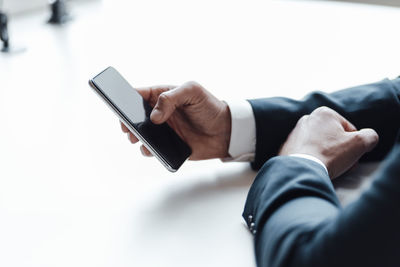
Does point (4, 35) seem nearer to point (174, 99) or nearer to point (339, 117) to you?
point (174, 99)

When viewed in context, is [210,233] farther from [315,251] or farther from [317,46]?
[317,46]

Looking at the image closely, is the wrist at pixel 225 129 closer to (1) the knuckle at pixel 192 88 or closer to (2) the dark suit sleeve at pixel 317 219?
(1) the knuckle at pixel 192 88

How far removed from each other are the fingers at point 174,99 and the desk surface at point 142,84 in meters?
0.10

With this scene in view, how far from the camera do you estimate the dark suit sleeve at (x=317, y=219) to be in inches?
18.1

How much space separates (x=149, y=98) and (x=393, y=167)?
52 cm

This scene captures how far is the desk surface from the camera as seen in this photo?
70 centimetres

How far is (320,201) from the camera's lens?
2.00ft

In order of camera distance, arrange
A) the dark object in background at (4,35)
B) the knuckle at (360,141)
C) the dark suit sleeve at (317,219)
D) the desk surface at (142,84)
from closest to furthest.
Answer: the dark suit sleeve at (317,219), the desk surface at (142,84), the knuckle at (360,141), the dark object in background at (4,35)

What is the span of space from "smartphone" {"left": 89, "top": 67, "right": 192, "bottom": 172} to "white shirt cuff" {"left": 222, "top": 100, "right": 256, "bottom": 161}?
0.24 ft

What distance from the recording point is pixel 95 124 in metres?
1.03

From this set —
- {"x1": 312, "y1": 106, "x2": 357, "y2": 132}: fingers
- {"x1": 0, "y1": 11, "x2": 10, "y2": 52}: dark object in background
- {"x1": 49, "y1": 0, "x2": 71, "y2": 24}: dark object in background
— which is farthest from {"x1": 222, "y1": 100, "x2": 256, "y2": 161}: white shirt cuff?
{"x1": 49, "y1": 0, "x2": 71, "y2": 24}: dark object in background

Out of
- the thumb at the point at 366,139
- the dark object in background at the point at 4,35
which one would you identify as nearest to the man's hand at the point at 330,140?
the thumb at the point at 366,139

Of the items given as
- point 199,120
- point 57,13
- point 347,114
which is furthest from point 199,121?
point 57,13

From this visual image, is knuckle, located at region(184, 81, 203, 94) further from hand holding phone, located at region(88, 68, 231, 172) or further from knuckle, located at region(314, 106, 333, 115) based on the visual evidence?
knuckle, located at region(314, 106, 333, 115)
